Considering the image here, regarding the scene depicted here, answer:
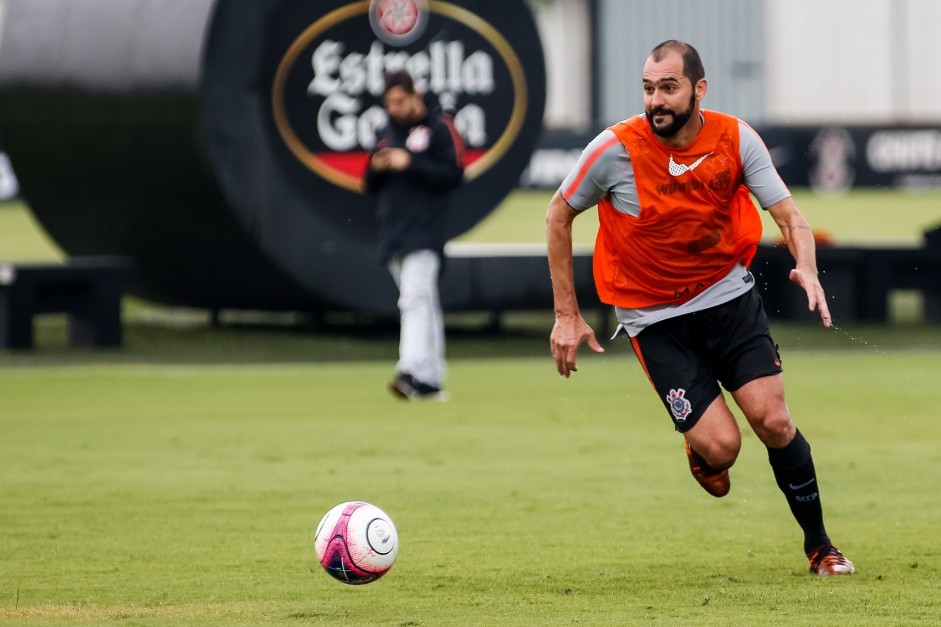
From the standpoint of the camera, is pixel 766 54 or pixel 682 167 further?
pixel 766 54

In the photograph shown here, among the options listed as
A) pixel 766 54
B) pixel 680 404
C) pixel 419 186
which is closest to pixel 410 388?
pixel 419 186

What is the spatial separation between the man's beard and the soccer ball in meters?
1.64

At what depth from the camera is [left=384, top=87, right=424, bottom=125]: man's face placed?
478 inches

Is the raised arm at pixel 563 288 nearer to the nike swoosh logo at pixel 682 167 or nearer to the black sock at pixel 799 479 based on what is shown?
the nike swoosh logo at pixel 682 167

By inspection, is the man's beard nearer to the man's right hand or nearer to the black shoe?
the man's right hand

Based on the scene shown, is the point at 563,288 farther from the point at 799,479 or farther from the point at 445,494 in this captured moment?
the point at 445,494

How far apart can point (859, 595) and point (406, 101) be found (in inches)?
273

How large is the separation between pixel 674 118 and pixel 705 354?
91cm

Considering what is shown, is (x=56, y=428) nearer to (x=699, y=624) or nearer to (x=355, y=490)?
(x=355, y=490)

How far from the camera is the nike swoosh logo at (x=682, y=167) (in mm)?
6371

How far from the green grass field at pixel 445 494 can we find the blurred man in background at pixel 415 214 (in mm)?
361

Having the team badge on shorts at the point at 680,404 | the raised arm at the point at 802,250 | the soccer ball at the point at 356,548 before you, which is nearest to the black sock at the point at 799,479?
the team badge on shorts at the point at 680,404

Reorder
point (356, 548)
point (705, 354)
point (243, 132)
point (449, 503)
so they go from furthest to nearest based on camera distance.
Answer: point (243, 132)
point (449, 503)
point (705, 354)
point (356, 548)

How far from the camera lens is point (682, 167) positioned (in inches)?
251
